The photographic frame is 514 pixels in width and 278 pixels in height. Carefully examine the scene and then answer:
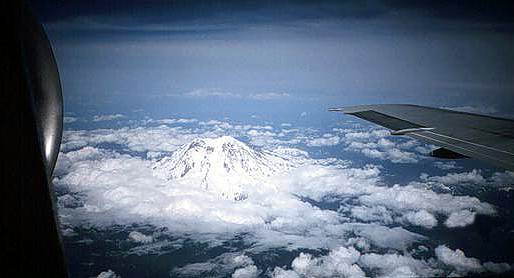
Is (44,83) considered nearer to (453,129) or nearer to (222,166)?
(453,129)

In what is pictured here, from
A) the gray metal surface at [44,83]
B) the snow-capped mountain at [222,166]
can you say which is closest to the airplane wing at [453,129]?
the gray metal surface at [44,83]

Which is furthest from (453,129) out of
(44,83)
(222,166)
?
(222,166)

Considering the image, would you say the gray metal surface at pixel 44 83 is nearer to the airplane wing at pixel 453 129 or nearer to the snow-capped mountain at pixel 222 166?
the airplane wing at pixel 453 129

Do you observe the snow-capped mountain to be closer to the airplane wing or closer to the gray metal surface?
the airplane wing

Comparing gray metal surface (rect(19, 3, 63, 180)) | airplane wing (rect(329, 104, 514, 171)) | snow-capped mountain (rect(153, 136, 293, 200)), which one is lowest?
snow-capped mountain (rect(153, 136, 293, 200))

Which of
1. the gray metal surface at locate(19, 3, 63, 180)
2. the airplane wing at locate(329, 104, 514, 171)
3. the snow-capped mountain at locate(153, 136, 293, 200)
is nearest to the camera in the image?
the gray metal surface at locate(19, 3, 63, 180)

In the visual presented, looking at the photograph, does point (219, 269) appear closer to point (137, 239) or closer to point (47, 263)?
point (137, 239)

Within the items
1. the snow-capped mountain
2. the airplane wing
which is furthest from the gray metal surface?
the snow-capped mountain
